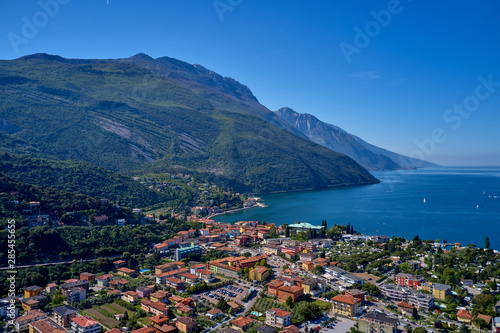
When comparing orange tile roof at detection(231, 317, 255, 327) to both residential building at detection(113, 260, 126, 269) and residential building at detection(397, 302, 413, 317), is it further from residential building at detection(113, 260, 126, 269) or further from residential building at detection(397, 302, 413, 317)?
residential building at detection(113, 260, 126, 269)

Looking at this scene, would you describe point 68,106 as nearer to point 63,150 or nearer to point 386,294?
point 63,150

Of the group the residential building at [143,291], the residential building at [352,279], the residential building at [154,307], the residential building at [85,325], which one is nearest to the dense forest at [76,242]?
the residential building at [143,291]

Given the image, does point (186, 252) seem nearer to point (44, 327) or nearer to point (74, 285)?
point (74, 285)

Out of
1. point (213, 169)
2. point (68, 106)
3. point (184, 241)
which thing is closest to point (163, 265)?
point (184, 241)

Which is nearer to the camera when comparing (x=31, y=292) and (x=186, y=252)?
(x=31, y=292)

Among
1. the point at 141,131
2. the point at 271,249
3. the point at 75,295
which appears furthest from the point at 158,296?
the point at 141,131

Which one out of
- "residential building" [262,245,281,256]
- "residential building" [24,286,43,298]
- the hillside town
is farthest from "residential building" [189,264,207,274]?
"residential building" [24,286,43,298]
